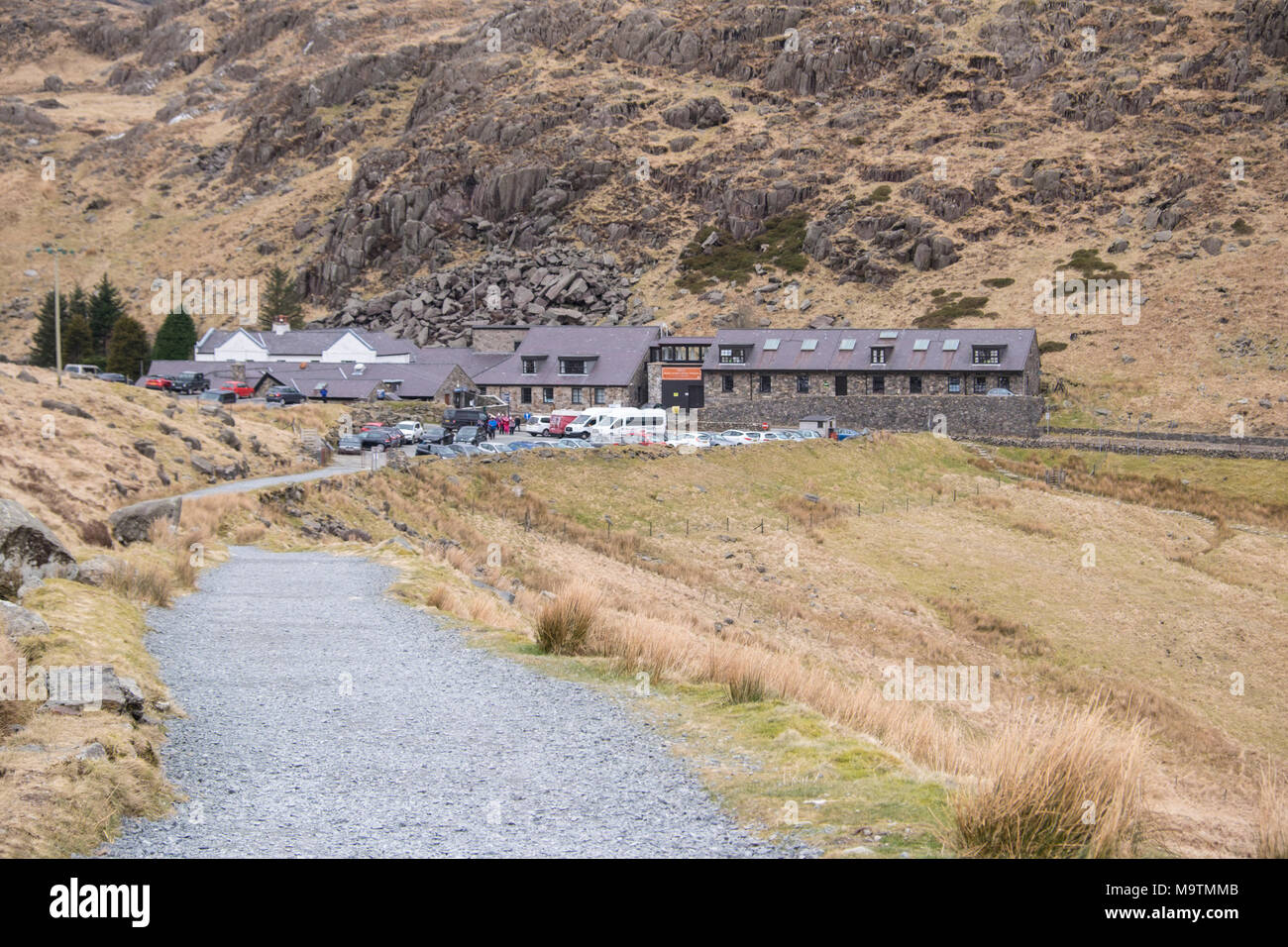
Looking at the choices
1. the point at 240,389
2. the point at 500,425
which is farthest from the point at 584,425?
the point at 240,389

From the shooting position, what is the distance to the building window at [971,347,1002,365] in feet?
246

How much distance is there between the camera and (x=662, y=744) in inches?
446

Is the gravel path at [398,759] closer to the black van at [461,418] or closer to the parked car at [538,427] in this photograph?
the black van at [461,418]

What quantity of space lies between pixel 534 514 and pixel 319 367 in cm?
4977

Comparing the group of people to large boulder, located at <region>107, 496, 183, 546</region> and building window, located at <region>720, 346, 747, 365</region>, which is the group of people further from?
large boulder, located at <region>107, 496, 183, 546</region>

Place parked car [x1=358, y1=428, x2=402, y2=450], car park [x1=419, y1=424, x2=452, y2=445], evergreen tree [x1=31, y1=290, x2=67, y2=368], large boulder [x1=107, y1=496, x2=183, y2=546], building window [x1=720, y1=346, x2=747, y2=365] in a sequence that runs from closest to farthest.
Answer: large boulder [x1=107, y1=496, x2=183, y2=546]
parked car [x1=358, y1=428, x2=402, y2=450]
car park [x1=419, y1=424, x2=452, y2=445]
building window [x1=720, y1=346, x2=747, y2=365]
evergreen tree [x1=31, y1=290, x2=67, y2=368]

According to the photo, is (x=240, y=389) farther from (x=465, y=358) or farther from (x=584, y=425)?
(x=584, y=425)

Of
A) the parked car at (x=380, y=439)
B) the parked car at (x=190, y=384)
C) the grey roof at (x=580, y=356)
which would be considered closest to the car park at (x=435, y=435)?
the parked car at (x=380, y=439)

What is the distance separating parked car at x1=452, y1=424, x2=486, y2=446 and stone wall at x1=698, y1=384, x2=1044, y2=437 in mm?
24070

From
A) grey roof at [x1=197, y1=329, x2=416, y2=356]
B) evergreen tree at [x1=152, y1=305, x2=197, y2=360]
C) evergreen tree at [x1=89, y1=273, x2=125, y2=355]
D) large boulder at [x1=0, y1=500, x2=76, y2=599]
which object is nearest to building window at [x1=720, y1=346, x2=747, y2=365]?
grey roof at [x1=197, y1=329, x2=416, y2=356]

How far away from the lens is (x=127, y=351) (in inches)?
3728

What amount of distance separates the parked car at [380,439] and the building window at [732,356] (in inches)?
1289

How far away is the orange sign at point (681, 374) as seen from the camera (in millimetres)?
84000
